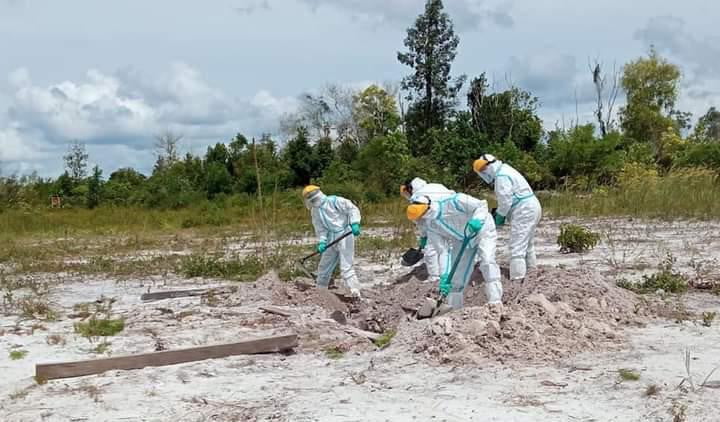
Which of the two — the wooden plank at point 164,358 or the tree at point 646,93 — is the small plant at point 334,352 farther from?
the tree at point 646,93

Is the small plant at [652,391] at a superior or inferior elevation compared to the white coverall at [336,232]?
inferior

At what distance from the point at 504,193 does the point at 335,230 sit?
2.22 metres

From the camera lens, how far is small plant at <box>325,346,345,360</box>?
663cm

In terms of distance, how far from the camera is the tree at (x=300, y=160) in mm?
32062

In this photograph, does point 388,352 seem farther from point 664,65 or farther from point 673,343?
point 664,65

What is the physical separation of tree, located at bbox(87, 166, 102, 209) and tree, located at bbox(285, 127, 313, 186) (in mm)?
7681

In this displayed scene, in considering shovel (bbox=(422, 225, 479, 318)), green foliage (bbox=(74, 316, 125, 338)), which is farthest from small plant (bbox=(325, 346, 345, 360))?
green foliage (bbox=(74, 316, 125, 338))

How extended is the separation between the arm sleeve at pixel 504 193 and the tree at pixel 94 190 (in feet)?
79.8

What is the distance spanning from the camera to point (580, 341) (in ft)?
20.9

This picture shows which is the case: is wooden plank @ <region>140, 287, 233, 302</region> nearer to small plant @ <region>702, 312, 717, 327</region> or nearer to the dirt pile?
the dirt pile

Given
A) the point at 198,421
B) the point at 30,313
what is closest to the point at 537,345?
the point at 198,421

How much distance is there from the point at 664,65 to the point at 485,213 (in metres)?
35.7

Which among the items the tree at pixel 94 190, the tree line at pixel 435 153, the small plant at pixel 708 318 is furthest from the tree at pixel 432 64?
the small plant at pixel 708 318

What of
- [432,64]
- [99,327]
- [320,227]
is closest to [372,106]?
[432,64]
